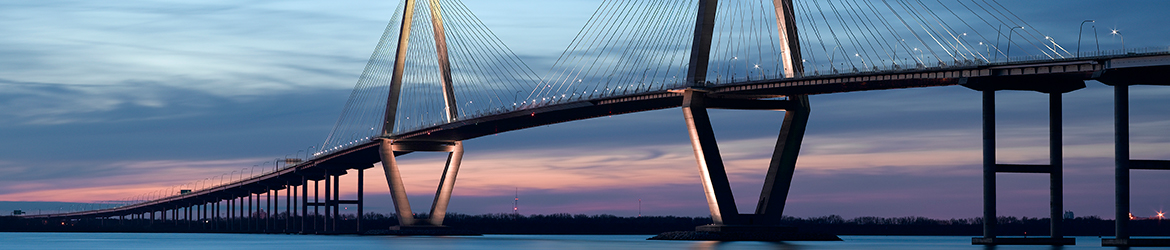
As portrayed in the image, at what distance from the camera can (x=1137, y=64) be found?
55.4m

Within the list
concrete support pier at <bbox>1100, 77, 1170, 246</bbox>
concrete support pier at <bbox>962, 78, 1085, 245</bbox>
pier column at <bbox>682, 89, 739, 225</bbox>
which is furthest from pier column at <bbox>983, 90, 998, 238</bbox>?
pier column at <bbox>682, 89, 739, 225</bbox>

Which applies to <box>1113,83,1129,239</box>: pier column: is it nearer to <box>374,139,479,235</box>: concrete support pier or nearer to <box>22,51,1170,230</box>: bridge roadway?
<box>22,51,1170,230</box>: bridge roadway

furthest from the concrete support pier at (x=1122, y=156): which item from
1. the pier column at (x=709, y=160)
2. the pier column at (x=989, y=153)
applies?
the pier column at (x=709, y=160)

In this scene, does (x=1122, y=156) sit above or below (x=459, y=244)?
above

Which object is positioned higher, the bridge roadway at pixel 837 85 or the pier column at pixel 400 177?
the bridge roadway at pixel 837 85

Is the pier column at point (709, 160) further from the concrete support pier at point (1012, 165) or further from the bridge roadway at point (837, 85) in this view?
the concrete support pier at point (1012, 165)

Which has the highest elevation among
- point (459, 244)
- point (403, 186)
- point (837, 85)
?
point (837, 85)

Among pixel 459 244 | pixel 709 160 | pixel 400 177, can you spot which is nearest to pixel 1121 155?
pixel 709 160

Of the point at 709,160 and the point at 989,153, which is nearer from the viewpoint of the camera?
the point at 989,153

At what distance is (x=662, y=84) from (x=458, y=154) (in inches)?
1545

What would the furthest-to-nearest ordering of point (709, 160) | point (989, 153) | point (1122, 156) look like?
point (709, 160) < point (989, 153) < point (1122, 156)

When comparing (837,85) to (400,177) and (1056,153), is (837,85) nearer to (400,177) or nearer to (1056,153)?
(1056,153)

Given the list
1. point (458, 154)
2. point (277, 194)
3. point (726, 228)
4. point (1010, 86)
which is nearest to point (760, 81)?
point (726, 228)

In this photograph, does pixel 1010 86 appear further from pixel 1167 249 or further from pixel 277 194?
pixel 277 194
